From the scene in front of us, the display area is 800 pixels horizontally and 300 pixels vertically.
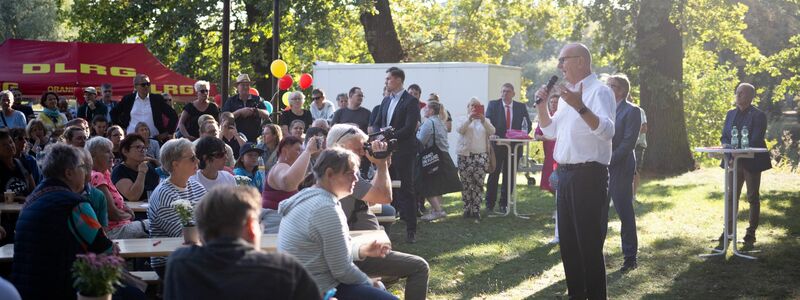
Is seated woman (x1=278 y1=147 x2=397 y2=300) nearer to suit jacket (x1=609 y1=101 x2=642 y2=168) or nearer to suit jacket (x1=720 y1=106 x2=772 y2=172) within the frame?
suit jacket (x1=609 y1=101 x2=642 y2=168)

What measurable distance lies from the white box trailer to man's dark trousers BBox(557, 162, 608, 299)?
499 inches

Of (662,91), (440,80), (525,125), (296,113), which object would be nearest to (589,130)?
(525,125)

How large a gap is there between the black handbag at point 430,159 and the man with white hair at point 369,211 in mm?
5002

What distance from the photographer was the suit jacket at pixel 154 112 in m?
12.6

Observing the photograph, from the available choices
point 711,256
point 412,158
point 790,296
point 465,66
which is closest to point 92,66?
point 465,66

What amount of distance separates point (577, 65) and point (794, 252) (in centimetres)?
436

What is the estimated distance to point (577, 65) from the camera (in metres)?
6.55

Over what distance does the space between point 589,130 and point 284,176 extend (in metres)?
2.13

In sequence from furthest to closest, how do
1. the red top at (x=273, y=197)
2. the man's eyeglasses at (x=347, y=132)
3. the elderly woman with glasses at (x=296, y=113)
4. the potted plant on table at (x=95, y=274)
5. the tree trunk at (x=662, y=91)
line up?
the tree trunk at (x=662, y=91)
the elderly woman with glasses at (x=296, y=113)
the red top at (x=273, y=197)
the man's eyeglasses at (x=347, y=132)
the potted plant on table at (x=95, y=274)

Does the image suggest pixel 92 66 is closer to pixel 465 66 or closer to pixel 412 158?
pixel 465 66

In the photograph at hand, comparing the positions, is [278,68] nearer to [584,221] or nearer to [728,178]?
[728,178]

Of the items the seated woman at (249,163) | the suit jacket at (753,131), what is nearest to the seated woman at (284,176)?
the seated woman at (249,163)

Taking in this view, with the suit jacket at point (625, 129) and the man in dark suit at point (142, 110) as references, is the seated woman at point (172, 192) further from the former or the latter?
the man in dark suit at point (142, 110)

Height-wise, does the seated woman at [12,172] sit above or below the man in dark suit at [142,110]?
below
